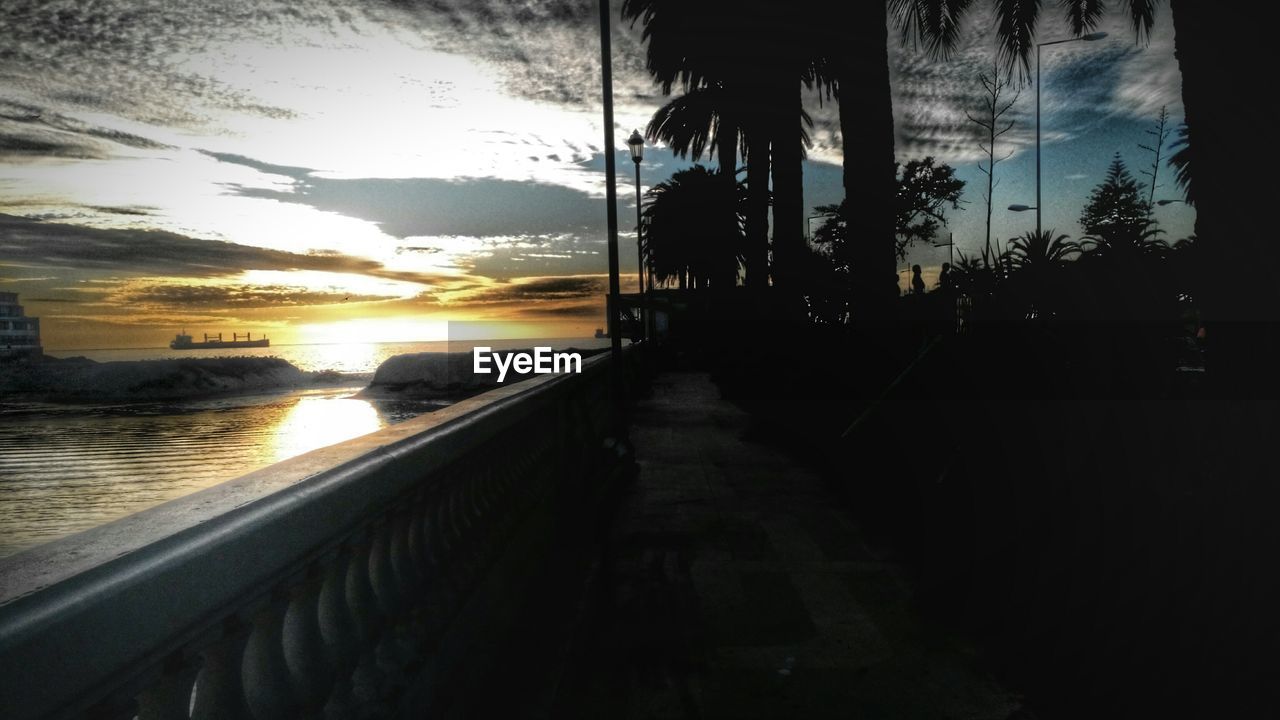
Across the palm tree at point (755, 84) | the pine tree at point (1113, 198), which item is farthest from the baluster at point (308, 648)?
the pine tree at point (1113, 198)

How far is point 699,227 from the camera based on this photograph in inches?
1639

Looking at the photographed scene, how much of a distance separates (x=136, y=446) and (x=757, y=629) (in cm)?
5399

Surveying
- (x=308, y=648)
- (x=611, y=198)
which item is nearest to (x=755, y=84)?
(x=611, y=198)

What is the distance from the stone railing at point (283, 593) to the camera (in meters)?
0.99

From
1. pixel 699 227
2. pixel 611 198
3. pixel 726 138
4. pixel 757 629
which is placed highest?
pixel 726 138

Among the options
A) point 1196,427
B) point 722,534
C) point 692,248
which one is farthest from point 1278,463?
point 692,248

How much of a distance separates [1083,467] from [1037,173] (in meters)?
44.5

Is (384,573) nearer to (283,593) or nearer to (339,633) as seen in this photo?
(339,633)

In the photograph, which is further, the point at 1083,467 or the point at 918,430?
the point at 918,430

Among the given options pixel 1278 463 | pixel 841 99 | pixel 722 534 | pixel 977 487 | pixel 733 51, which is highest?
pixel 733 51

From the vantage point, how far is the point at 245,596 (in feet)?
4.84

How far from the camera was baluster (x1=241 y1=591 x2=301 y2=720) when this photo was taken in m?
1.55

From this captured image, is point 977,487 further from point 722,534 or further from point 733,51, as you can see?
point 733,51

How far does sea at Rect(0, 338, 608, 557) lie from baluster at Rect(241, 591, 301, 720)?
2217 mm
